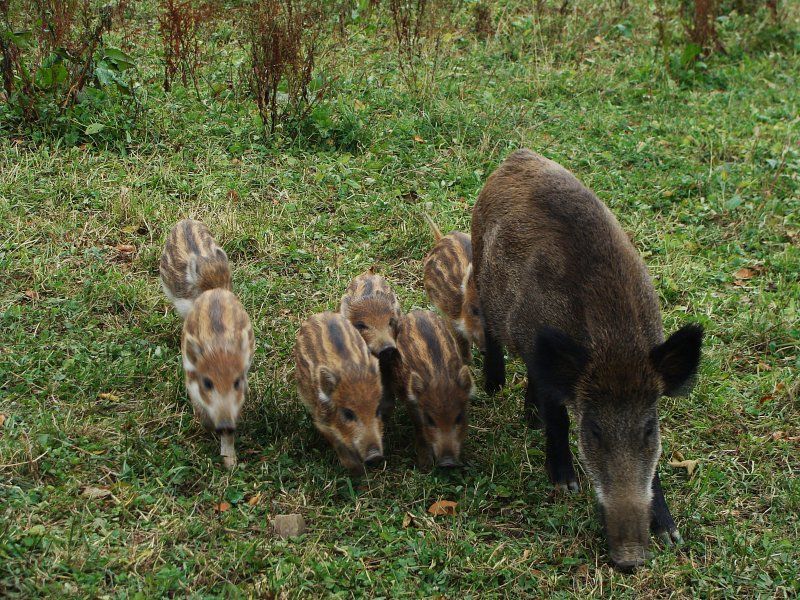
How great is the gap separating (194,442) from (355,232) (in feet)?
8.45

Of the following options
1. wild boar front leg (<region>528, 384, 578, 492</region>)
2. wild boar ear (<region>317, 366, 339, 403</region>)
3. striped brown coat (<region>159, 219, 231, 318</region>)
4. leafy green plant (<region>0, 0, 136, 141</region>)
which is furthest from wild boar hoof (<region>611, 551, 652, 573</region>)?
leafy green plant (<region>0, 0, 136, 141</region>)

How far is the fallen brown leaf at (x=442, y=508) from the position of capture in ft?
14.5

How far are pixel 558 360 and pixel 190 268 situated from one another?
2373 millimetres

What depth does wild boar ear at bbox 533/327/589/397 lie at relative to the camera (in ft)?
13.4

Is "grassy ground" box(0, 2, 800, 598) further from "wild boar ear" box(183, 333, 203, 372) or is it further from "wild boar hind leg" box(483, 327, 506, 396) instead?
"wild boar ear" box(183, 333, 203, 372)

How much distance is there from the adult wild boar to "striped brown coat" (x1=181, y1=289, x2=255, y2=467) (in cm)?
136

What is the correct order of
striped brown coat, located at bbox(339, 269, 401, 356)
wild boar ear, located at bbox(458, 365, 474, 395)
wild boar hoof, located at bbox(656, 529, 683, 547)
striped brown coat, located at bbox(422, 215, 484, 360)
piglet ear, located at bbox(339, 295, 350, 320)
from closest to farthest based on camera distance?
wild boar hoof, located at bbox(656, 529, 683, 547) → wild boar ear, located at bbox(458, 365, 474, 395) → striped brown coat, located at bbox(339, 269, 401, 356) → piglet ear, located at bbox(339, 295, 350, 320) → striped brown coat, located at bbox(422, 215, 484, 360)

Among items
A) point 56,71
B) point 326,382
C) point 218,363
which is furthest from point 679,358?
point 56,71

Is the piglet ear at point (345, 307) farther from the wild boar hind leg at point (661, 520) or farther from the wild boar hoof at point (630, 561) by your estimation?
the wild boar hoof at point (630, 561)

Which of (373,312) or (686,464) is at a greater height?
(373,312)

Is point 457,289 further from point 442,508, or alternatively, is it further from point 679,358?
point 679,358

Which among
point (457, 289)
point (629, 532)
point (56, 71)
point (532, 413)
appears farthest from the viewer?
point (56, 71)

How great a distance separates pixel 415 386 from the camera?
475cm

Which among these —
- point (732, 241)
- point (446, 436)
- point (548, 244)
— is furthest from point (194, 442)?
point (732, 241)
